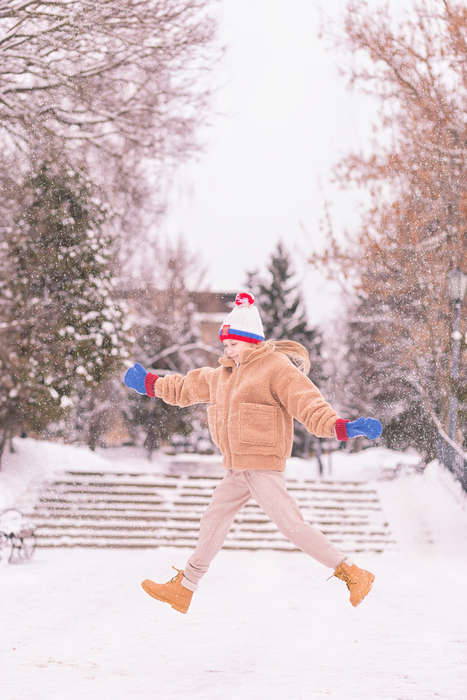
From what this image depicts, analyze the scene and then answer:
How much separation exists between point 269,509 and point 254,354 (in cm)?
76

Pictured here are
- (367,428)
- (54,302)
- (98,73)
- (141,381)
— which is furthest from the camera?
(54,302)

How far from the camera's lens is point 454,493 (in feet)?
50.0

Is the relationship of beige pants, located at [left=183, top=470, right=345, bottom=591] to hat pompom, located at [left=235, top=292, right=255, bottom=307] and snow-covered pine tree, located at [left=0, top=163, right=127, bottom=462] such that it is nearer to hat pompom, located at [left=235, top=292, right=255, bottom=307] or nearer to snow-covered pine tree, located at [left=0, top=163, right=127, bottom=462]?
hat pompom, located at [left=235, top=292, right=255, bottom=307]

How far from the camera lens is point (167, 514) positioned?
1559cm

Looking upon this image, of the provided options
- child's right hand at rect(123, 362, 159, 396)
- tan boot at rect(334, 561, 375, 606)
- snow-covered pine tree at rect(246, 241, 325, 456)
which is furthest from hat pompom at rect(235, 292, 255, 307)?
snow-covered pine tree at rect(246, 241, 325, 456)

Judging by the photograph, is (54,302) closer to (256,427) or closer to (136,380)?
(136,380)

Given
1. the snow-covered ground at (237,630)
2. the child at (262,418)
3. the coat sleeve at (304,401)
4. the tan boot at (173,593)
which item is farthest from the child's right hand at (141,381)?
the snow-covered ground at (237,630)

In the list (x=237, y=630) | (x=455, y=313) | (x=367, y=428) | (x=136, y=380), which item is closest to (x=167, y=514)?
(x=455, y=313)

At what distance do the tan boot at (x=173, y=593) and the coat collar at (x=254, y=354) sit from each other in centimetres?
112

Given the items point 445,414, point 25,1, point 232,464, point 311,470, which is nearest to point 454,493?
point 445,414

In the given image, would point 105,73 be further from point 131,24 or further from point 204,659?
point 204,659

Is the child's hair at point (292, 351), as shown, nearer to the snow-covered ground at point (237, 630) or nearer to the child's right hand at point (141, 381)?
the child's right hand at point (141, 381)

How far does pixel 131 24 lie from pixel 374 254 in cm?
689

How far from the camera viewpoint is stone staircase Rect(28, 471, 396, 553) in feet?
47.1
